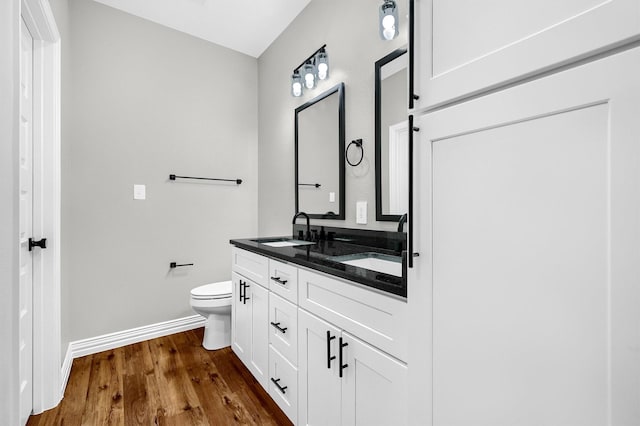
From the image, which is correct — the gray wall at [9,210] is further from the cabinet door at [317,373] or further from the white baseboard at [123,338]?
the white baseboard at [123,338]

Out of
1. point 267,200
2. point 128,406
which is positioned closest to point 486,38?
point 128,406

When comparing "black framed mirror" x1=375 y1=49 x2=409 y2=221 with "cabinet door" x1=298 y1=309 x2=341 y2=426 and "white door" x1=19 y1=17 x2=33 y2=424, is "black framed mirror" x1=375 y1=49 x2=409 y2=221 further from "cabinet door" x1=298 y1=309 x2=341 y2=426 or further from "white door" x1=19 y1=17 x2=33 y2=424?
"white door" x1=19 y1=17 x2=33 y2=424

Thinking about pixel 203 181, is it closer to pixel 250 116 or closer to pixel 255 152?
pixel 255 152

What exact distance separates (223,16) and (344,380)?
8.96 feet

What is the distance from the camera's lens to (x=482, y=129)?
0.73 metres

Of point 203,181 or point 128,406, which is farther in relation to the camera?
point 203,181

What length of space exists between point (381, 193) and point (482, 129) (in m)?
1.06

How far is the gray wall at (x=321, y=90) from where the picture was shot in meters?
1.86

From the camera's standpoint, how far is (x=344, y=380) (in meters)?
1.15

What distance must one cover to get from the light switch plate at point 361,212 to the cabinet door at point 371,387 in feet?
2.91

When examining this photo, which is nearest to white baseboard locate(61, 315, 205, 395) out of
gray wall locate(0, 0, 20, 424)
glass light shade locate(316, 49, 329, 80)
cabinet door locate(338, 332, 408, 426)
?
gray wall locate(0, 0, 20, 424)

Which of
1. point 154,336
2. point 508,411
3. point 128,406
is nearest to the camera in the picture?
point 508,411

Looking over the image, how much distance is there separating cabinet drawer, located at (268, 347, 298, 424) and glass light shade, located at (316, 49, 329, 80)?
179 cm

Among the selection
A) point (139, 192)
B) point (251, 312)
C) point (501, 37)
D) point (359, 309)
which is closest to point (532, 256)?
point (501, 37)
